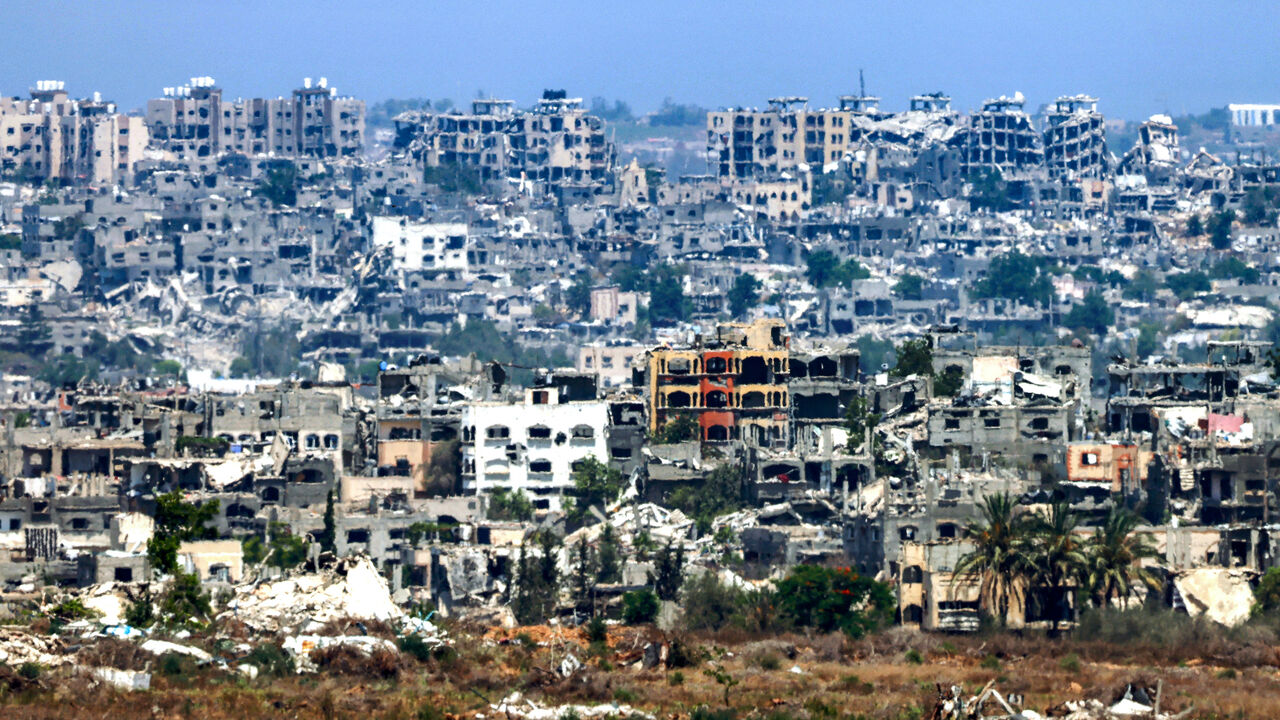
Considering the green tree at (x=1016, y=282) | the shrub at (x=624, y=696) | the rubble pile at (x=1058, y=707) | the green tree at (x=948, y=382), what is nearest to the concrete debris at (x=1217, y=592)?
the rubble pile at (x=1058, y=707)

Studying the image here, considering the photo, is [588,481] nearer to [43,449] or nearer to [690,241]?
[43,449]

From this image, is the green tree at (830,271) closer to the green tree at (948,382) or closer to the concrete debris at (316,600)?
the green tree at (948,382)

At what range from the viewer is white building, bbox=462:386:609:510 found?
2776 inches

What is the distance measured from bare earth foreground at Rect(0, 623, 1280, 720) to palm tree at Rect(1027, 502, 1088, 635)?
219 inches

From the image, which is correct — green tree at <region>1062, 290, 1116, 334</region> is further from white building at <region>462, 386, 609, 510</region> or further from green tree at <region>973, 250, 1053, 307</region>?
white building at <region>462, 386, 609, 510</region>

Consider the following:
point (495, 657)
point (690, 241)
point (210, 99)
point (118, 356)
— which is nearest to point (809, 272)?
point (690, 241)

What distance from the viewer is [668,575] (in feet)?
176

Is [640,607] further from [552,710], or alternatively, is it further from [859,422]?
[859,422]

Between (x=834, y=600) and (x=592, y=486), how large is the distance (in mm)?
20515

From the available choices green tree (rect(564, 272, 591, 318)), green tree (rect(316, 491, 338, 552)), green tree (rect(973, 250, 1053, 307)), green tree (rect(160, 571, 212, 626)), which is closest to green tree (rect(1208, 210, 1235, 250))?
green tree (rect(973, 250, 1053, 307))

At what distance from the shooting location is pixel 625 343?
10862 centimetres

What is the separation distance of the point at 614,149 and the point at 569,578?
10293cm

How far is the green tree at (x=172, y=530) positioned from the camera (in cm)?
4856

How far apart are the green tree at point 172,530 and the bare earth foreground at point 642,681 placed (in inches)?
291
